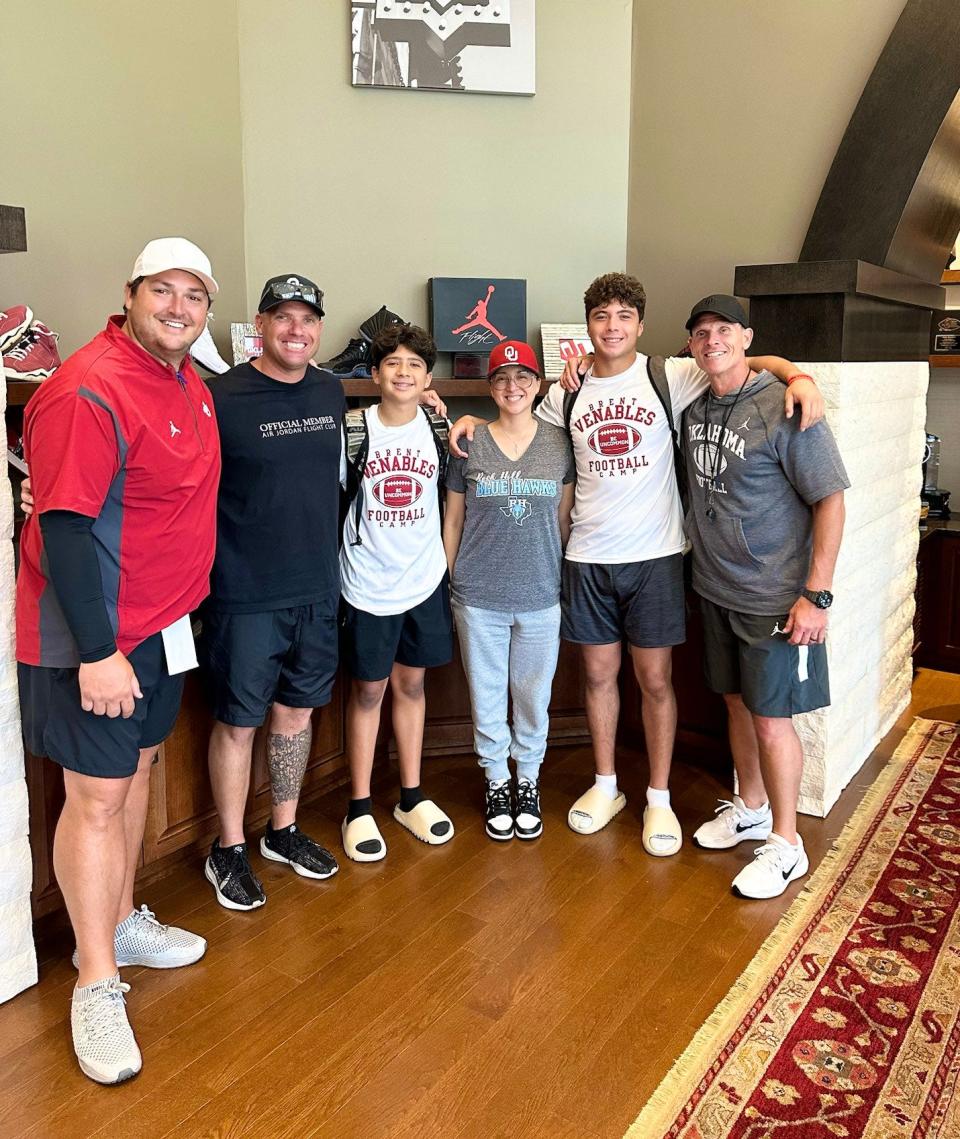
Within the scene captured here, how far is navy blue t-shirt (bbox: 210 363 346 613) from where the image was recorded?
2373 millimetres

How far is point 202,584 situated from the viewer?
217cm

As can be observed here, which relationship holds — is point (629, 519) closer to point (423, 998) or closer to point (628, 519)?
point (628, 519)

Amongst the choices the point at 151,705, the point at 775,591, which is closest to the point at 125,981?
the point at 151,705

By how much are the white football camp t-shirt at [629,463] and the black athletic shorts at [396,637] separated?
465 millimetres

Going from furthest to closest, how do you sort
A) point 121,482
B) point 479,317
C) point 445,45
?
point 479,317
point 445,45
point 121,482

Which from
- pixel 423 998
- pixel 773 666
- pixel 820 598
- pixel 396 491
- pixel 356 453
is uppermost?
pixel 356 453

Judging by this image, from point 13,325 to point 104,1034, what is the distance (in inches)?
68.0

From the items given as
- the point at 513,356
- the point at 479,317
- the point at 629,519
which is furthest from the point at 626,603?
the point at 479,317

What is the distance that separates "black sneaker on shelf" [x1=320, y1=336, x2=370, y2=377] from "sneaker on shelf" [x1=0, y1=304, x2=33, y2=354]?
1120mm

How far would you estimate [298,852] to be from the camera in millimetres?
2768

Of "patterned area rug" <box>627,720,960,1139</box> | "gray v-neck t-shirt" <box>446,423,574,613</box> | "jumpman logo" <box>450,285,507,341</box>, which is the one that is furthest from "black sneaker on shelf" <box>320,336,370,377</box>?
"patterned area rug" <box>627,720,960,1139</box>

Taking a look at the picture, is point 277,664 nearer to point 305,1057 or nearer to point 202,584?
point 202,584

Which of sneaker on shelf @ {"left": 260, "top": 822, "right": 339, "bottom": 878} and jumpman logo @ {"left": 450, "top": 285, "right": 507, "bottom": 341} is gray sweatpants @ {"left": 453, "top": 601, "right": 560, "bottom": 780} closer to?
sneaker on shelf @ {"left": 260, "top": 822, "right": 339, "bottom": 878}

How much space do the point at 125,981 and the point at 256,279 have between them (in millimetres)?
2416
